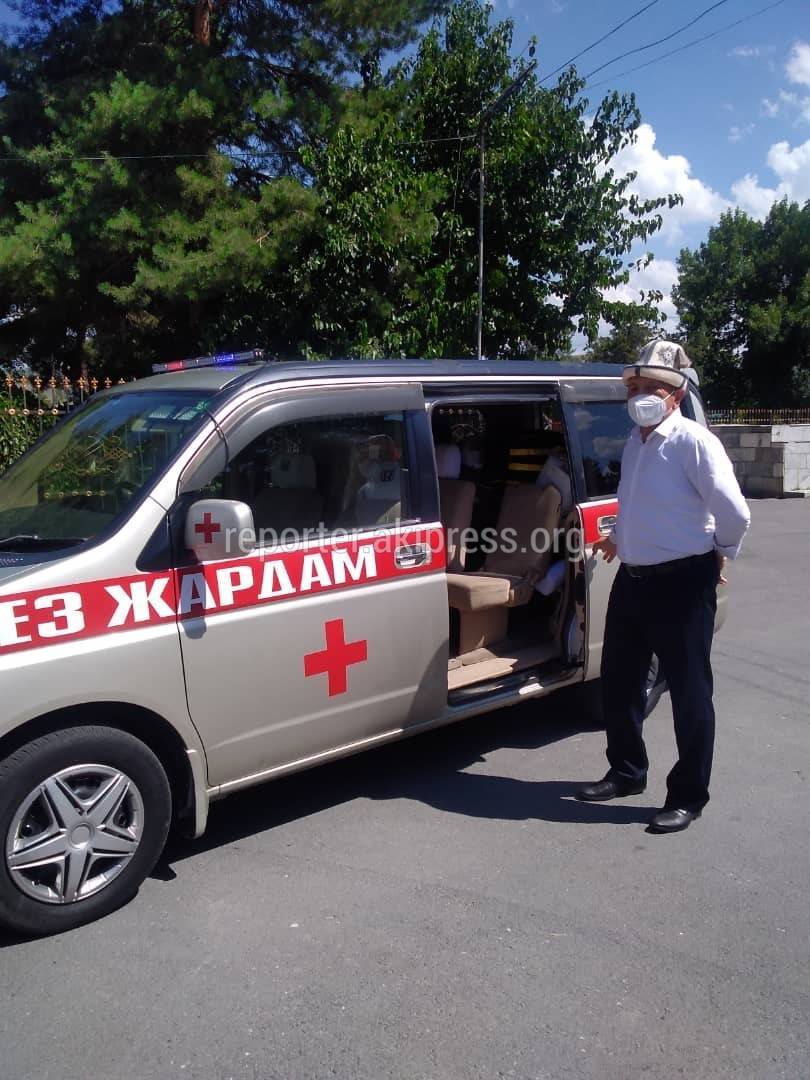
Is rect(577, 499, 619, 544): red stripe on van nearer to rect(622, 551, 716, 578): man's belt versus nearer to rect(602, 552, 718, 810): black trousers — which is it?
rect(602, 552, 718, 810): black trousers

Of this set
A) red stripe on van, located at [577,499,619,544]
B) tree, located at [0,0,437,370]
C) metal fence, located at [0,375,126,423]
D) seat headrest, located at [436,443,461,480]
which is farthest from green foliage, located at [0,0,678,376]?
red stripe on van, located at [577,499,619,544]

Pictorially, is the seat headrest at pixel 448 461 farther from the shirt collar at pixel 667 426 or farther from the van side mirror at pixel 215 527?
the van side mirror at pixel 215 527

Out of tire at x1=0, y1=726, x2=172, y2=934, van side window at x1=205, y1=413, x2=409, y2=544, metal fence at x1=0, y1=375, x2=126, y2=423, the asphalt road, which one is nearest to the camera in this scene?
the asphalt road

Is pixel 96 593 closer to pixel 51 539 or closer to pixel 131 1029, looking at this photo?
pixel 51 539

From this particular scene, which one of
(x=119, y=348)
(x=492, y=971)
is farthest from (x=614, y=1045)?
(x=119, y=348)

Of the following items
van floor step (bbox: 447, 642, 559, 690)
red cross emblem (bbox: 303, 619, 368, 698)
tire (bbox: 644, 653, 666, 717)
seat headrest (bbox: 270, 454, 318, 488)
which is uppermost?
seat headrest (bbox: 270, 454, 318, 488)

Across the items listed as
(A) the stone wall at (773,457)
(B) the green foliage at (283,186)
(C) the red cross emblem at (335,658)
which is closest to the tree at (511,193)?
(B) the green foliage at (283,186)

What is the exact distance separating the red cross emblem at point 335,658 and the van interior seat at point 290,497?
1.46 ft

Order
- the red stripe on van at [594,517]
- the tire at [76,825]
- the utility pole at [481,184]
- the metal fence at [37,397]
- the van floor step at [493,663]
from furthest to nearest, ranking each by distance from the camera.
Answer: the utility pole at [481,184] < the metal fence at [37,397] < the red stripe on van at [594,517] < the van floor step at [493,663] < the tire at [76,825]

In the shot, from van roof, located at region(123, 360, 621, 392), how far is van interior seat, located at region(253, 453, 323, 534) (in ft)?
1.10

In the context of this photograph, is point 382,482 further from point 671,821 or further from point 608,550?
point 671,821

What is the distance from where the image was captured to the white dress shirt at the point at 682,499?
3.86 m

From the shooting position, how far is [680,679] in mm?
4012

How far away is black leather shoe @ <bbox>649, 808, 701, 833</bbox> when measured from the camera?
4.00 meters
